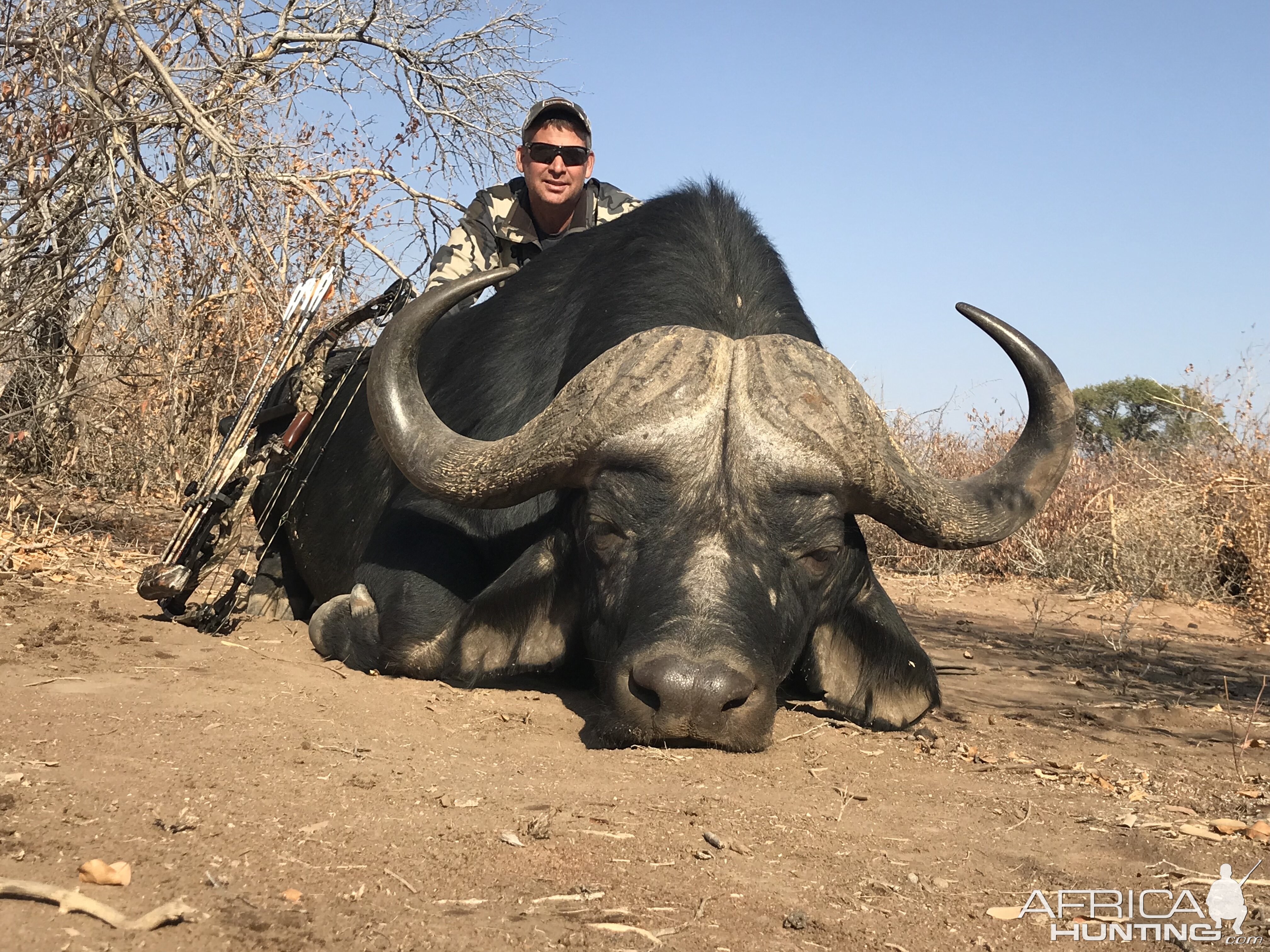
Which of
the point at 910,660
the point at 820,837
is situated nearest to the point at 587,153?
the point at 910,660

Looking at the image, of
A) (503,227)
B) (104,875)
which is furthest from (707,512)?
(503,227)

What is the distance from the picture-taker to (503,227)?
6371 mm

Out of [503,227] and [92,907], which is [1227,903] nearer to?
[92,907]

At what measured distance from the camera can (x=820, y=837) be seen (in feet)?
8.73

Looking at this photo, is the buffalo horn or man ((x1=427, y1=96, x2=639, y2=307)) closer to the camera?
the buffalo horn

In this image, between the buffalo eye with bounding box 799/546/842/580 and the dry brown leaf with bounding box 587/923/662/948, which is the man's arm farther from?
the dry brown leaf with bounding box 587/923/662/948

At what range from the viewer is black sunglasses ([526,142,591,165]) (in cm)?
638

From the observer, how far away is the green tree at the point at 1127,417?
14500 mm

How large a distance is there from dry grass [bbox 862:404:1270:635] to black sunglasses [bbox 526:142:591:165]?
419cm

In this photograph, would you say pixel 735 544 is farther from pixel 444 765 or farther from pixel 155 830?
pixel 155 830

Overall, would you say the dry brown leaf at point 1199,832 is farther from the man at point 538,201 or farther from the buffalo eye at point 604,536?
the man at point 538,201

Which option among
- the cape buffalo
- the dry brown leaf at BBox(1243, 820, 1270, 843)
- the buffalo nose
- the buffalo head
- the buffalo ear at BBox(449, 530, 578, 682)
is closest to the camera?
the dry brown leaf at BBox(1243, 820, 1270, 843)

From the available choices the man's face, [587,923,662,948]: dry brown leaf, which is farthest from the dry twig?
the man's face

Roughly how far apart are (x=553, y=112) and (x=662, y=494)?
3.74 meters
